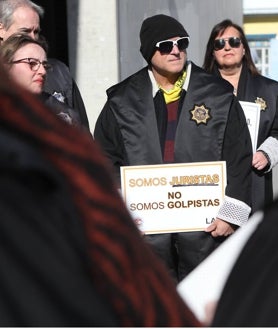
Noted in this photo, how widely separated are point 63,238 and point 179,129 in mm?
3427

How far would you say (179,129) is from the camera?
14.7 feet

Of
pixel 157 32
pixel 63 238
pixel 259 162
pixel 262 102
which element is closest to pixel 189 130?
pixel 157 32

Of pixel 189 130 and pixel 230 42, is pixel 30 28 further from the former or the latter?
pixel 230 42

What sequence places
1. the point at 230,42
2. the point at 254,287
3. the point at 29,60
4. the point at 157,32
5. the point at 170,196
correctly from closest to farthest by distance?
the point at 254,287 → the point at 29,60 → the point at 170,196 → the point at 157,32 → the point at 230,42

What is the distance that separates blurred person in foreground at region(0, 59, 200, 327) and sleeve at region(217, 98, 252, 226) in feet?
11.1

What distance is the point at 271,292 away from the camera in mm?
1233

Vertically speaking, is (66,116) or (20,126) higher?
(20,126)

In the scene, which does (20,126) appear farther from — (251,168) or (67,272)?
(251,168)

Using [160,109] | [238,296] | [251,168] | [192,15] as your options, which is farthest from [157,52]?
[192,15]

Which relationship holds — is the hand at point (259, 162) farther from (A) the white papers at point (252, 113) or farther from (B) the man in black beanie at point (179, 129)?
(B) the man in black beanie at point (179, 129)

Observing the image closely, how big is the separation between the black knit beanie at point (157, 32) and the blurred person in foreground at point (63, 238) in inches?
142

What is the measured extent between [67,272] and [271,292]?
322mm

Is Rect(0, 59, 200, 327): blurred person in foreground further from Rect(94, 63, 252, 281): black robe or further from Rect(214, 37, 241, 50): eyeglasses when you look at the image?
Rect(214, 37, 241, 50): eyeglasses

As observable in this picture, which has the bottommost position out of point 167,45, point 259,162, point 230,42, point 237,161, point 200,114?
point 259,162
